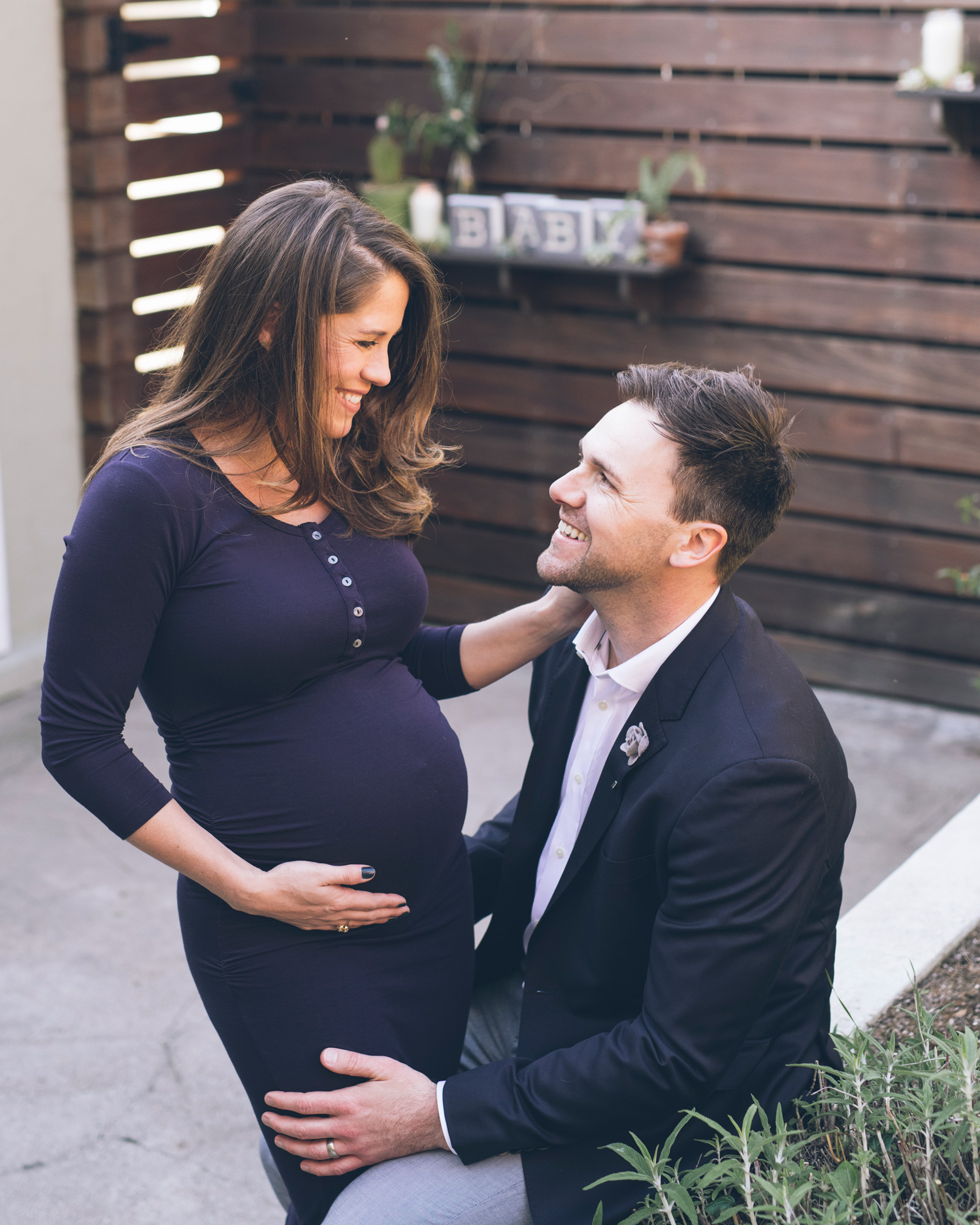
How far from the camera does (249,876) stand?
1.54 metres

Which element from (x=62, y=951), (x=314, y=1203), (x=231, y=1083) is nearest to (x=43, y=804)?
(x=62, y=951)

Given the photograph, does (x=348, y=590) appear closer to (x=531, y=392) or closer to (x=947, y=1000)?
(x=947, y=1000)

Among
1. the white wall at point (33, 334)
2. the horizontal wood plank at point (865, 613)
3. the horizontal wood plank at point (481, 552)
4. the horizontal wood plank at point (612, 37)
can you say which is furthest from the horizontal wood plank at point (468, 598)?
the horizontal wood plank at point (612, 37)

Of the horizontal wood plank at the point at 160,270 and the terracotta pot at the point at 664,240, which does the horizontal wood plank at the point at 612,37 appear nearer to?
the terracotta pot at the point at 664,240

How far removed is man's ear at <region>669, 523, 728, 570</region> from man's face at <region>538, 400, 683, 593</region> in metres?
0.01

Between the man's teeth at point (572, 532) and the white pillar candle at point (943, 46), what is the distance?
2.67m

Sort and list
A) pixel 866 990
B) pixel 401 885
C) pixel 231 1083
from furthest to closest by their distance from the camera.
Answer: pixel 231 1083 → pixel 866 990 → pixel 401 885

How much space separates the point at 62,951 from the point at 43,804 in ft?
2.41

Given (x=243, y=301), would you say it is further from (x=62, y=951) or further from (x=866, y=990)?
(x=62, y=951)

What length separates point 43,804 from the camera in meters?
3.74

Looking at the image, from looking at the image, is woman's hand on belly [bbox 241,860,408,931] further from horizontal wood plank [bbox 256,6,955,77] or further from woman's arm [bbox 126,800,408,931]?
horizontal wood plank [bbox 256,6,955,77]

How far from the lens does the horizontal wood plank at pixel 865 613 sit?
4.23m

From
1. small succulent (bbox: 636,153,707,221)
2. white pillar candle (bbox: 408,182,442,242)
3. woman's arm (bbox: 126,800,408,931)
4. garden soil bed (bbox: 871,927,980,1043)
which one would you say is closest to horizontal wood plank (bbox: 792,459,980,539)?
small succulent (bbox: 636,153,707,221)

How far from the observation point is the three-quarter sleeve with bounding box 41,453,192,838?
4.82 feet
